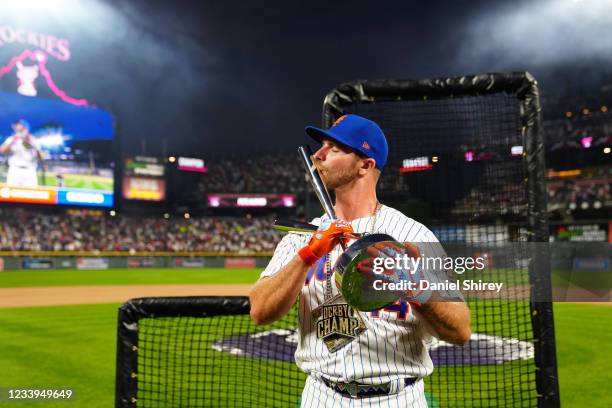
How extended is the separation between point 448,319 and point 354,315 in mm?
416

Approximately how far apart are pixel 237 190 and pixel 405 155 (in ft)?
192

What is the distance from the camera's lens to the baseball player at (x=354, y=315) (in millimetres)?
1957

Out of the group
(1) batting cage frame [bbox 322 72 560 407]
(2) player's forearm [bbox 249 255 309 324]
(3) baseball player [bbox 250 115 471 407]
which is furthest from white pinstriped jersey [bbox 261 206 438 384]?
(1) batting cage frame [bbox 322 72 560 407]

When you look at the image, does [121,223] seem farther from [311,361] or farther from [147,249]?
[311,361]

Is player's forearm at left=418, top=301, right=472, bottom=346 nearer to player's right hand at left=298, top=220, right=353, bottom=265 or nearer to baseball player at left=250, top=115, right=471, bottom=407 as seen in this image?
baseball player at left=250, top=115, right=471, bottom=407

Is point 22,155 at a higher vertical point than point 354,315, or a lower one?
higher

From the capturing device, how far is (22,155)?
37.0m

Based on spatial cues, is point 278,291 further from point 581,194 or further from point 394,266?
point 581,194

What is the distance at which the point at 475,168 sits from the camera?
12.0 ft

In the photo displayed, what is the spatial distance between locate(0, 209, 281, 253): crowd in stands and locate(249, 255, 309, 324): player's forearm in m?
38.9

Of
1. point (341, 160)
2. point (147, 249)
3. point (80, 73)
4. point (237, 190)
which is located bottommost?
point (147, 249)

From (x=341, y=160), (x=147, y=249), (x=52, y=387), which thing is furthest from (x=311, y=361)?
(x=147, y=249)

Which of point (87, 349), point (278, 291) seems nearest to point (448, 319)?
point (278, 291)

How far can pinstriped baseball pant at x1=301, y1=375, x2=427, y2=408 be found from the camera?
2100mm
